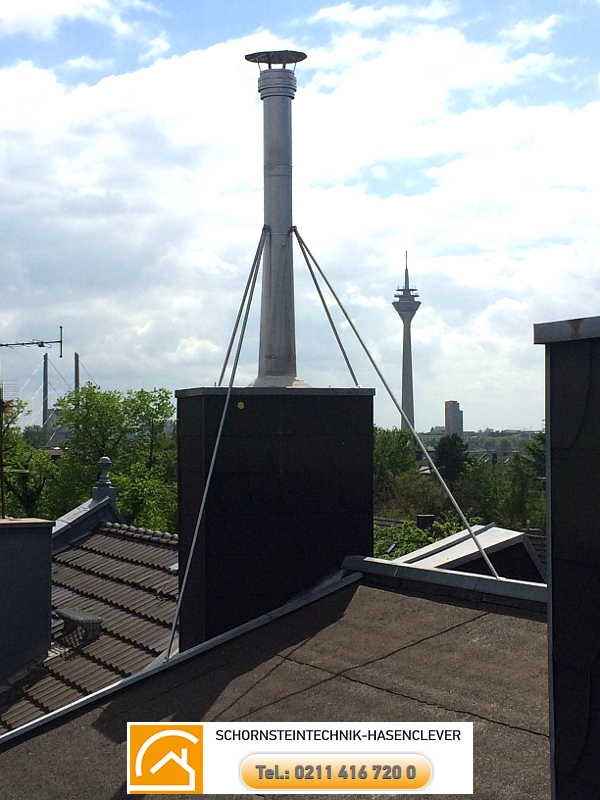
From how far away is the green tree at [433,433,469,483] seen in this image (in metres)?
93.0

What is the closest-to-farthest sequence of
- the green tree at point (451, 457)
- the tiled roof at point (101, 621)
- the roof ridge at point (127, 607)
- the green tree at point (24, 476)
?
the tiled roof at point (101, 621) < the roof ridge at point (127, 607) < the green tree at point (24, 476) < the green tree at point (451, 457)

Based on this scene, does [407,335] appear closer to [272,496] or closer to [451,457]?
[451,457]

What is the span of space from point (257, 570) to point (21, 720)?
3.41m

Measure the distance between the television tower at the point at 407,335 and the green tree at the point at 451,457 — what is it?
165 ft

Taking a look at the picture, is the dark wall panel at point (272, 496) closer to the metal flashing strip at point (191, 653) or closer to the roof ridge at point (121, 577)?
the metal flashing strip at point (191, 653)

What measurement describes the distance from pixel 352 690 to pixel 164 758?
4.15 feet

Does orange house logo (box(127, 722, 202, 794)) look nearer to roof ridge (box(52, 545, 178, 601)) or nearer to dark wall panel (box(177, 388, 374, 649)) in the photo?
dark wall panel (box(177, 388, 374, 649))

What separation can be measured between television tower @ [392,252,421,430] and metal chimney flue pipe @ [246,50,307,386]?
455ft

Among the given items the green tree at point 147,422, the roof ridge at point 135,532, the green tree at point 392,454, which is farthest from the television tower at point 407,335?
the roof ridge at point 135,532

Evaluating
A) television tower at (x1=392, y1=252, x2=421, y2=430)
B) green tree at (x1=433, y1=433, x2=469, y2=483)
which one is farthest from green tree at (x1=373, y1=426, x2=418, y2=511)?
television tower at (x1=392, y1=252, x2=421, y2=430)

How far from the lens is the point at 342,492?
8.21 m

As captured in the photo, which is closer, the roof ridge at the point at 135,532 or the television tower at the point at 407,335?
the roof ridge at the point at 135,532

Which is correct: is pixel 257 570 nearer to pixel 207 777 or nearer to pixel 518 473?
pixel 207 777

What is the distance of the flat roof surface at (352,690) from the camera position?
495cm
